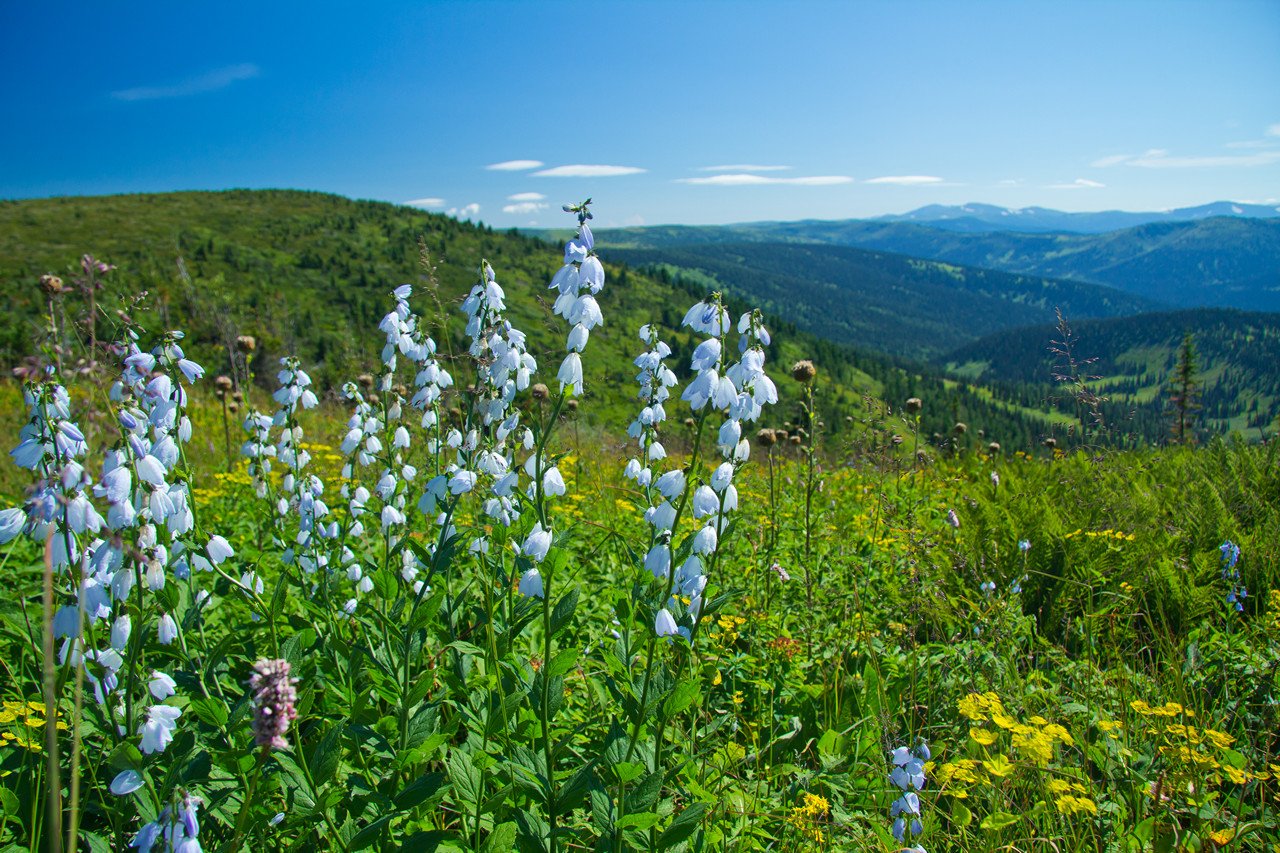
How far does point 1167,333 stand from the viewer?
185250 mm

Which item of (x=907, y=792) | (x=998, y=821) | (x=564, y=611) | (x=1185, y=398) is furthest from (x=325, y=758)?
(x=1185, y=398)

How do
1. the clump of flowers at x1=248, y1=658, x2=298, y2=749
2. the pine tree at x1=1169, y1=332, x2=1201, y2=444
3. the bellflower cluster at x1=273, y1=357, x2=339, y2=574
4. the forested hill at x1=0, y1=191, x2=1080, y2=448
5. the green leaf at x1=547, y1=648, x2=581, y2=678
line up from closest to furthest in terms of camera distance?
1. the clump of flowers at x1=248, y1=658, x2=298, y2=749
2. the green leaf at x1=547, y1=648, x2=581, y2=678
3. the bellflower cluster at x1=273, y1=357, x2=339, y2=574
4. the pine tree at x1=1169, y1=332, x2=1201, y2=444
5. the forested hill at x1=0, y1=191, x2=1080, y2=448

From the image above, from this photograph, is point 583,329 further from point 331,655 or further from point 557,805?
point 331,655

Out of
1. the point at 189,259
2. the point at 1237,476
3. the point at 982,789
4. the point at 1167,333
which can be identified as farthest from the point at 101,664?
the point at 1167,333

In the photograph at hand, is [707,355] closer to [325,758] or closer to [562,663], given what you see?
[562,663]

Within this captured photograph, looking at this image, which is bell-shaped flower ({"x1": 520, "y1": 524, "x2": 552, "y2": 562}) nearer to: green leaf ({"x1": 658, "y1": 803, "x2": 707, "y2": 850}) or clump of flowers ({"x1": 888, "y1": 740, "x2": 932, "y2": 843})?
green leaf ({"x1": 658, "y1": 803, "x2": 707, "y2": 850})

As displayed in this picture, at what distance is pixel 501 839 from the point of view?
2115 mm

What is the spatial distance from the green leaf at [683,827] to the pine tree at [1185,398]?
39.1 feet

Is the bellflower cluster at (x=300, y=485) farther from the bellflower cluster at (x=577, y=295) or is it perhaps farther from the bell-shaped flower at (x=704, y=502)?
the bell-shaped flower at (x=704, y=502)

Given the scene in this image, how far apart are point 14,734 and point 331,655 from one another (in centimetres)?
126

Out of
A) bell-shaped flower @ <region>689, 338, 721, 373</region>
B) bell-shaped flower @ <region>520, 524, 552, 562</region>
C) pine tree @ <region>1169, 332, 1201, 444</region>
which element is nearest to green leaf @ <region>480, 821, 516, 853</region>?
bell-shaped flower @ <region>520, 524, 552, 562</region>

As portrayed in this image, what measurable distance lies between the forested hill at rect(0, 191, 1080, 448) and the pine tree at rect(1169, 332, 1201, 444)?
2275cm

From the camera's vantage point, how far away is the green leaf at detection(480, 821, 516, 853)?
6.87 feet

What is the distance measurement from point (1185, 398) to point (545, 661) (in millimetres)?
18477
